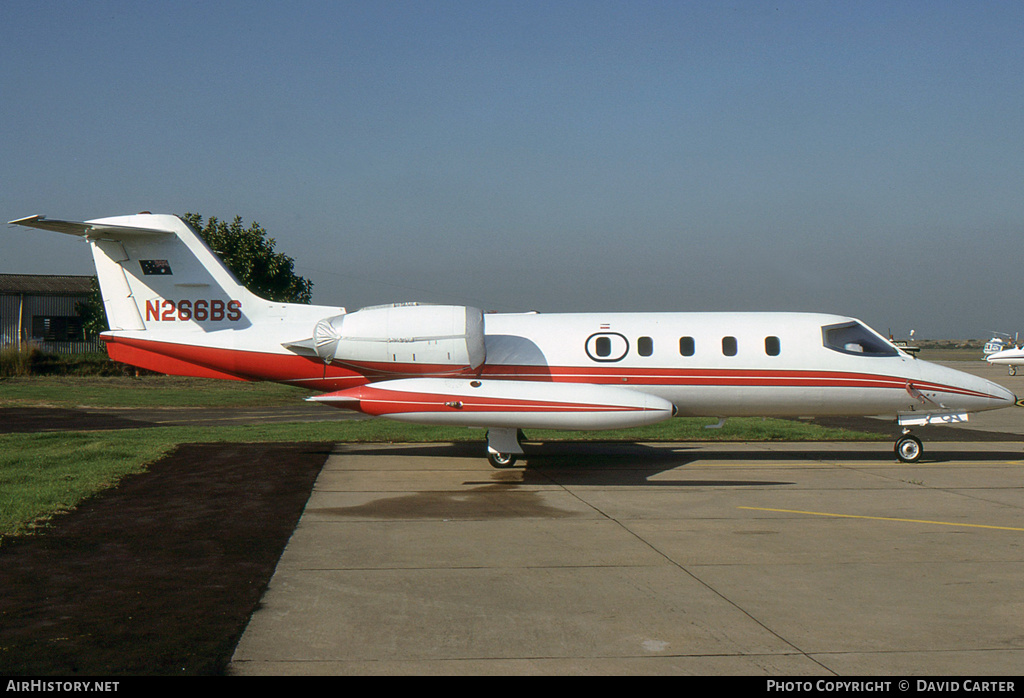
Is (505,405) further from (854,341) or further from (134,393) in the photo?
(134,393)

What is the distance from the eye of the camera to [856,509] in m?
11.6

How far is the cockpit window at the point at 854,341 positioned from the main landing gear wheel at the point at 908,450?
5.98 ft

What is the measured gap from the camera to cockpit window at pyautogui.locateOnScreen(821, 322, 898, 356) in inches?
621

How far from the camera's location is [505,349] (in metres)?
15.6

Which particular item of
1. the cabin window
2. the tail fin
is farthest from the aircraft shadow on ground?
the tail fin

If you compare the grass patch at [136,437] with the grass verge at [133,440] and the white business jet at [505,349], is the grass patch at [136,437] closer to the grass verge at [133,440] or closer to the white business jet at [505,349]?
the grass verge at [133,440]

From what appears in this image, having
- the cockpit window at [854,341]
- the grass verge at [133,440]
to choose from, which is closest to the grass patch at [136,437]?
the grass verge at [133,440]

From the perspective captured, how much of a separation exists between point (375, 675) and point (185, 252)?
1231cm

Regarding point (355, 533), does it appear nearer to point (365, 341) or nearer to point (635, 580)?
point (635, 580)

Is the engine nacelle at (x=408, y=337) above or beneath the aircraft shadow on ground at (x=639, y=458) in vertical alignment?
above

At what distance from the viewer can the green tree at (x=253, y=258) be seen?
128ft

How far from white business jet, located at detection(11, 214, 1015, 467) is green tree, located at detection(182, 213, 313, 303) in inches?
914

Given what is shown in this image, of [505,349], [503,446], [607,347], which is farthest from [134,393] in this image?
[607,347]

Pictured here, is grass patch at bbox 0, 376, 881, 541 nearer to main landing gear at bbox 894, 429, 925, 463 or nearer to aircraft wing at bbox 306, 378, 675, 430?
main landing gear at bbox 894, 429, 925, 463
